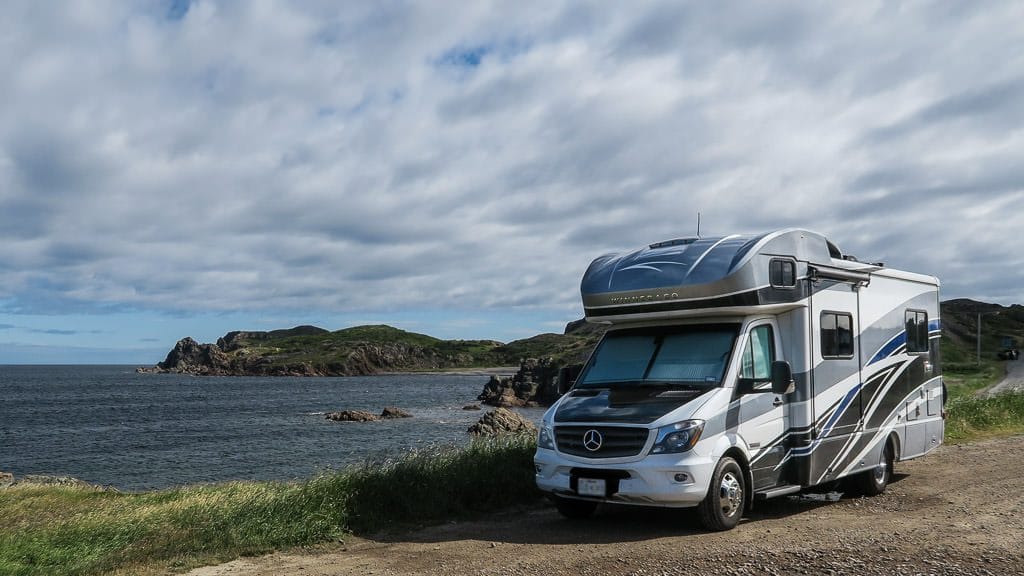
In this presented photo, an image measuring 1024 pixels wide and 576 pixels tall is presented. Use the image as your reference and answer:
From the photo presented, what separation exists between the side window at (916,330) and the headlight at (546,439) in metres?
6.48

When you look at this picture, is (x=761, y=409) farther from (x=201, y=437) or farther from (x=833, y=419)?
(x=201, y=437)

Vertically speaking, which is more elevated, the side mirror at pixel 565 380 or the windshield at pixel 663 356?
the windshield at pixel 663 356

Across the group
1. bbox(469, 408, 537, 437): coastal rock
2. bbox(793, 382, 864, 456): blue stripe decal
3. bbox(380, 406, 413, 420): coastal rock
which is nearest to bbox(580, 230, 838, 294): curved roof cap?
bbox(793, 382, 864, 456): blue stripe decal

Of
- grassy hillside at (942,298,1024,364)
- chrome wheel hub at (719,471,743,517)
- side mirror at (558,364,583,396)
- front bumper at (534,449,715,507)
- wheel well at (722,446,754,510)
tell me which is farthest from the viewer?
grassy hillside at (942,298,1024,364)

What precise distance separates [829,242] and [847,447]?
109 inches

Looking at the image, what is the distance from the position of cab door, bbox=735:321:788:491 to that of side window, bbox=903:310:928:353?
388 centimetres

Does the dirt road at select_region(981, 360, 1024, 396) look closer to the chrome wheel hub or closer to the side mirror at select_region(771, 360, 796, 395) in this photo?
the side mirror at select_region(771, 360, 796, 395)

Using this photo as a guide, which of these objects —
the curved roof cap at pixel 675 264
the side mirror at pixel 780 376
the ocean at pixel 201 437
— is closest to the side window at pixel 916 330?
the curved roof cap at pixel 675 264

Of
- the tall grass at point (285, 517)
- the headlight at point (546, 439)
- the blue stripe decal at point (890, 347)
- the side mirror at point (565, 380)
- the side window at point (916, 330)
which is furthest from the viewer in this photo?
the side window at point (916, 330)

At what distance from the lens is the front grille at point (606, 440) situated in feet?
29.9

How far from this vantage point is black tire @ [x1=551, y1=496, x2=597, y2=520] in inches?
405

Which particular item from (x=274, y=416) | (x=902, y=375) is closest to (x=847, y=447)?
(x=902, y=375)

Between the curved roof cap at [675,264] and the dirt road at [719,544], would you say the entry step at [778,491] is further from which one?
the curved roof cap at [675,264]

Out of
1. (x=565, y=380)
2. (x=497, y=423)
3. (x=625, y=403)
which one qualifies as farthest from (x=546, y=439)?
(x=497, y=423)
